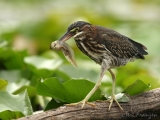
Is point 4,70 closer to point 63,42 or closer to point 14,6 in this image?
point 63,42

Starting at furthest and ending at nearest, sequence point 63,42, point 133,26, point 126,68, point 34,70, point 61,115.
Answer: point 133,26 → point 126,68 → point 34,70 → point 63,42 → point 61,115

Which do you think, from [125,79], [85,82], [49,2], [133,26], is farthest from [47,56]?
[49,2]

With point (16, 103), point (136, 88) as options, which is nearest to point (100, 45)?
point (136, 88)

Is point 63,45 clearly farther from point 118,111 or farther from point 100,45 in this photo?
point 118,111

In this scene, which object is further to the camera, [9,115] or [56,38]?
[56,38]

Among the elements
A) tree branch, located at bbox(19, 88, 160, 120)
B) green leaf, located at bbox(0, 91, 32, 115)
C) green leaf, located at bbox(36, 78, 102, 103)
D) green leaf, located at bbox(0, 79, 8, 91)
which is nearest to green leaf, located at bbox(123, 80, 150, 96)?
tree branch, located at bbox(19, 88, 160, 120)

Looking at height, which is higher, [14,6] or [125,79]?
[14,6]

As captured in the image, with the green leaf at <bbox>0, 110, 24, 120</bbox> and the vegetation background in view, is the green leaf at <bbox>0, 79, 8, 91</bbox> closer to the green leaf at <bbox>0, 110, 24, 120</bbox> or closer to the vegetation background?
the vegetation background
